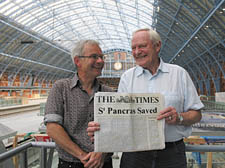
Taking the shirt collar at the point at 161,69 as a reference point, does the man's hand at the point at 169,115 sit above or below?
below

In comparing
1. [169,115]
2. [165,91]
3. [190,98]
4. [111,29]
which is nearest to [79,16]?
[111,29]

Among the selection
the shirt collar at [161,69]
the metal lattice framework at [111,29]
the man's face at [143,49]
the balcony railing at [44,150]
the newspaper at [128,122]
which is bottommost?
the balcony railing at [44,150]

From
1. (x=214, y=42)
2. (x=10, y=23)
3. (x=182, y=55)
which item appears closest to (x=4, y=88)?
(x=10, y=23)

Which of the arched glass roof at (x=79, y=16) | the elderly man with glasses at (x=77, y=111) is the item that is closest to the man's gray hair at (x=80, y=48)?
the elderly man with glasses at (x=77, y=111)

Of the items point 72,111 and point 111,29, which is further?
point 111,29

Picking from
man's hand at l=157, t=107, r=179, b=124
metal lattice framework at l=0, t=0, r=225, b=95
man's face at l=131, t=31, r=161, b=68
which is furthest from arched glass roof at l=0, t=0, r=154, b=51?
man's hand at l=157, t=107, r=179, b=124

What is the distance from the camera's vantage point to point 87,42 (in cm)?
191

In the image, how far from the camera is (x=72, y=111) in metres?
1.80

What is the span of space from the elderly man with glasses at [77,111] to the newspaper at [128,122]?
41 cm

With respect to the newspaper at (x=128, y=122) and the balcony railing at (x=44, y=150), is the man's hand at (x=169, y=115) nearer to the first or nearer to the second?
the newspaper at (x=128, y=122)

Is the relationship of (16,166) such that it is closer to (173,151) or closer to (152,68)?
(173,151)

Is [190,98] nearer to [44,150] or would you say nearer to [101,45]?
[44,150]

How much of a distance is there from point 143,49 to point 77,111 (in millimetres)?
833

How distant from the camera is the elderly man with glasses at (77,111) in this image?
1.69m
